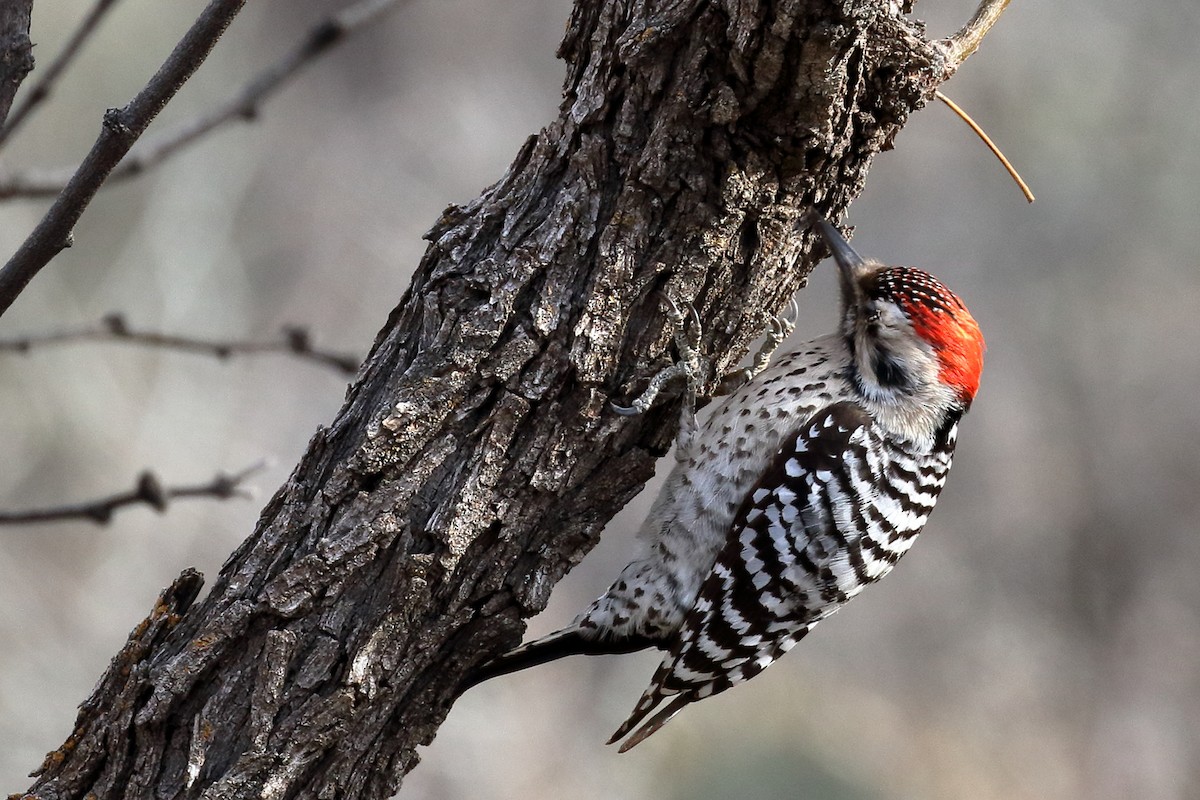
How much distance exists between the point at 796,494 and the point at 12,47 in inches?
89.6

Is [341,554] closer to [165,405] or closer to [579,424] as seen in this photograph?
[579,424]

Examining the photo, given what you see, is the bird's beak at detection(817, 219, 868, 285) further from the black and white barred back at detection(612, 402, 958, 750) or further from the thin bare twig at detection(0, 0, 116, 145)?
the thin bare twig at detection(0, 0, 116, 145)

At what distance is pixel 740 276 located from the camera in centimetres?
251

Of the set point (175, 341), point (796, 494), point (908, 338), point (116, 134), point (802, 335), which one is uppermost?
point (802, 335)

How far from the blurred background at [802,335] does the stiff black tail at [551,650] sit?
17.9 feet

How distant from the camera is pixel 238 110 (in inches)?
91.7

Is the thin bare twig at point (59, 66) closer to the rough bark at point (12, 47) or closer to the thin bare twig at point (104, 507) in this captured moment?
the rough bark at point (12, 47)

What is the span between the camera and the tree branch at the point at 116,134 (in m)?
1.60

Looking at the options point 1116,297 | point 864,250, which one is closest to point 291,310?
point 864,250

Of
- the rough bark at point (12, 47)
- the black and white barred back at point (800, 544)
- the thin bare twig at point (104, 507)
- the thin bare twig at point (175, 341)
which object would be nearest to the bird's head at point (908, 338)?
the black and white barred back at point (800, 544)

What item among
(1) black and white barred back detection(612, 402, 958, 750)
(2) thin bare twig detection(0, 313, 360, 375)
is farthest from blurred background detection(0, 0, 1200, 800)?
(2) thin bare twig detection(0, 313, 360, 375)

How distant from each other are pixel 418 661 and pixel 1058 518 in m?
9.89

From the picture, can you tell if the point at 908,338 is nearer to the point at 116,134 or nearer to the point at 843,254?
the point at 843,254

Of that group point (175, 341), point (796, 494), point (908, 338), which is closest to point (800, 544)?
point (796, 494)
